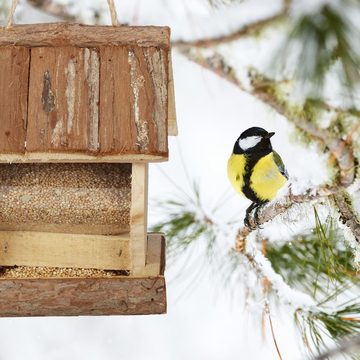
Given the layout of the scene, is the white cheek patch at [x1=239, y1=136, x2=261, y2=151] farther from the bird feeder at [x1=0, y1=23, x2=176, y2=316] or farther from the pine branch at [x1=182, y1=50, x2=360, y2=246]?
the bird feeder at [x1=0, y1=23, x2=176, y2=316]

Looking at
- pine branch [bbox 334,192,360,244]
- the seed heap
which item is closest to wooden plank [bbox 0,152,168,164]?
the seed heap

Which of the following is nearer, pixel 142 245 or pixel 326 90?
pixel 142 245

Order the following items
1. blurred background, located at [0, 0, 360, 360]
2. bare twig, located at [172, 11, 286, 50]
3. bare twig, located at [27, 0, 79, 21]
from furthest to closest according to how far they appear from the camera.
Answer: bare twig, located at [27, 0, 79, 21] < bare twig, located at [172, 11, 286, 50] < blurred background, located at [0, 0, 360, 360]

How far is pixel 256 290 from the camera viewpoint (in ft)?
5.92

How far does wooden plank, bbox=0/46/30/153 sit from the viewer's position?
100 centimetres

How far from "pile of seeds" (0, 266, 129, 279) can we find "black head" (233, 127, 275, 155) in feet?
1.38

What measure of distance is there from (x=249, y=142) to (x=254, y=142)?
10mm

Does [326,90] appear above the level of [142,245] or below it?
above

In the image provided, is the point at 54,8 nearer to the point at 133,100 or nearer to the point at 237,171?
the point at 237,171

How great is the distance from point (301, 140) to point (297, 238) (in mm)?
329

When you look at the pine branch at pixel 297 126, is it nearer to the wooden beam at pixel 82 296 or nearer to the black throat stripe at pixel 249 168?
the black throat stripe at pixel 249 168

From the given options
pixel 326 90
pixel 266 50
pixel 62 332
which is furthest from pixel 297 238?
pixel 62 332

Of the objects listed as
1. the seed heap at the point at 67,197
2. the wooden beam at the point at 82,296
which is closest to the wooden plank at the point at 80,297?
the wooden beam at the point at 82,296

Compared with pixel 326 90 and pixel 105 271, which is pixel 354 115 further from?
pixel 105 271
